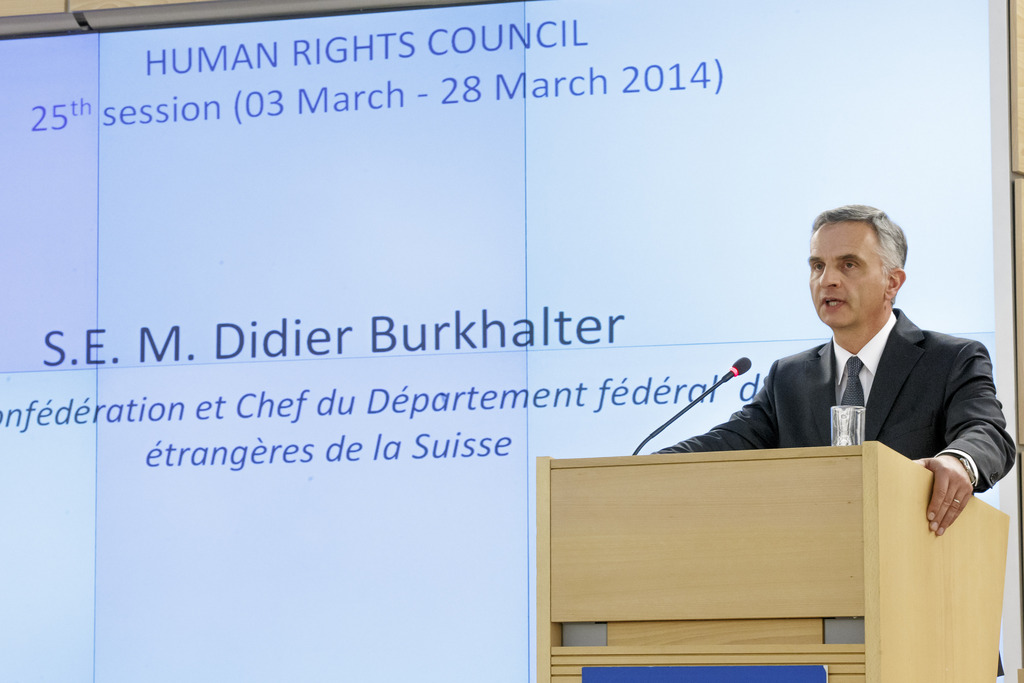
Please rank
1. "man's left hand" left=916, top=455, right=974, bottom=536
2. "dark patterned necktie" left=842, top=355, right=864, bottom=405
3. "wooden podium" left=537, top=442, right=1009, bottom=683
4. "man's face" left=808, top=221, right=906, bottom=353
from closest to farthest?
1. "wooden podium" left=537, top=442, right=1009, bottom=683
2. "man's left hand" left=916, top=455, right=974, bottom=536
3. "dark patterned necktie" left=842, top=355, right=864, bottom=405
4. "man's face" left=808, top=221, right=906, bottom=353

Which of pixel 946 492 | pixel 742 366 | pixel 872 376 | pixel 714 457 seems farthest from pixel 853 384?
pixel 714 457

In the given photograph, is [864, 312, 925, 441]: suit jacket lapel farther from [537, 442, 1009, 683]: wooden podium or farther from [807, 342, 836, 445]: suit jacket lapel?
[537, 442, 1009, 683]: wooden podium

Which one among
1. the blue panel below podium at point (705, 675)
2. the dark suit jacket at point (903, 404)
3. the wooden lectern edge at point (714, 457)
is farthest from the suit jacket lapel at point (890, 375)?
the blue panel below podium at point (705, 675)

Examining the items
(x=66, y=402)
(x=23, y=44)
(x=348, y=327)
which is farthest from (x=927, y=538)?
(x=23, y=44)

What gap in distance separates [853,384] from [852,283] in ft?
0.90

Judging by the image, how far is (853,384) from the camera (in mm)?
2957

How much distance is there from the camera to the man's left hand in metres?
2.34

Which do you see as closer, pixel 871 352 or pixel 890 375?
pixel 890 375

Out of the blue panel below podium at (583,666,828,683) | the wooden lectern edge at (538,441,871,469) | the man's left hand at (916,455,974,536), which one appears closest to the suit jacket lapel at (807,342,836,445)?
the man's left hand at (916,455,974,536)

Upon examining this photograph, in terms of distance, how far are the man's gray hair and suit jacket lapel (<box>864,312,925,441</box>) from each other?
0.82 feet

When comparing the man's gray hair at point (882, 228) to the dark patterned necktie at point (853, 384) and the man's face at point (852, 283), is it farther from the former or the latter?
the dark patterned necktie at point (853, 384)

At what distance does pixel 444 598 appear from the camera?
4203 millimetres

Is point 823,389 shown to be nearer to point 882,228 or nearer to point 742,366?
point 742,366

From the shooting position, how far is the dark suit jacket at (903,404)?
2781 mm
